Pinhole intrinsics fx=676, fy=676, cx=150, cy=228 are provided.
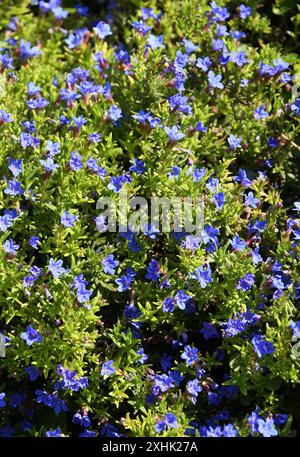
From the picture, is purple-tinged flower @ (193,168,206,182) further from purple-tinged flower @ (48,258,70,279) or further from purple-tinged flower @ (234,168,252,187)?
purple-tinged flower @ (48,258,70,279)

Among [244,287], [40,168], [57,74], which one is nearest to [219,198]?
[244,287]

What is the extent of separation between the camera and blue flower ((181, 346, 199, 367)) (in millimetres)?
3471

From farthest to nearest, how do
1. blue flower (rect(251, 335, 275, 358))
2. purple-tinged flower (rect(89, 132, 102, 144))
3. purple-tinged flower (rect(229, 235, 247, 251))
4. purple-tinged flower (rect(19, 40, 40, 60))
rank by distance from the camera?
purple-tinged flower (rect(19, 40, 40, 60)) < purple-tinged flower (rect(89, 132, 102, 144)) < purple-tinged flower (rect(229, 235, 247, 251)) < blue flower (rect(251, 335, 275, 358))

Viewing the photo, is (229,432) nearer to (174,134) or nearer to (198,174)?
(198,174)

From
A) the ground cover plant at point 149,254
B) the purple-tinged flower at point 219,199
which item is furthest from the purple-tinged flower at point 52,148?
the purple-tinged flower at point 219,199

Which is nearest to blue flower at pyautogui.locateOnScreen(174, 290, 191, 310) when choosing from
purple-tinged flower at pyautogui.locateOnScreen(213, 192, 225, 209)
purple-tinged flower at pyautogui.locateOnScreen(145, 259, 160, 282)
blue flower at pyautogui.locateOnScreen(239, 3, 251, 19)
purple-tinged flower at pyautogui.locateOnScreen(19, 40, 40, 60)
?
purple-tinged flower at pyautogui.locateOnScreen(145, 259, 160, 282)

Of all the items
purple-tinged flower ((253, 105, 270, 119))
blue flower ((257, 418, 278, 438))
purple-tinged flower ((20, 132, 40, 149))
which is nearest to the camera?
blue flower ((257, 418, 278, 438))

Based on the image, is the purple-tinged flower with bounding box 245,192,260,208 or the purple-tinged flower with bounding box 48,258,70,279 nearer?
the purple-tinged flower with bounding box 48,258,70,279

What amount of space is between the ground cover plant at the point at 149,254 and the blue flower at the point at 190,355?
0.17ft

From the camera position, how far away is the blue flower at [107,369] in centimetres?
340

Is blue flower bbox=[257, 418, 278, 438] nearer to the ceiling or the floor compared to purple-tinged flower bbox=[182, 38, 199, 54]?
nearer to the floor

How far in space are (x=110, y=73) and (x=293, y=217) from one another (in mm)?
1540

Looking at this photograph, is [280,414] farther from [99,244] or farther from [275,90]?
[275,90]

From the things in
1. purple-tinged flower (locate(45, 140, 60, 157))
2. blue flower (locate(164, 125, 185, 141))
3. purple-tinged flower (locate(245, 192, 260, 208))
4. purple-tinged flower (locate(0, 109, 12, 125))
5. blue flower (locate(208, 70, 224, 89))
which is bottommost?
purple-tinged flower (locate(245, 192, 260, 208))
